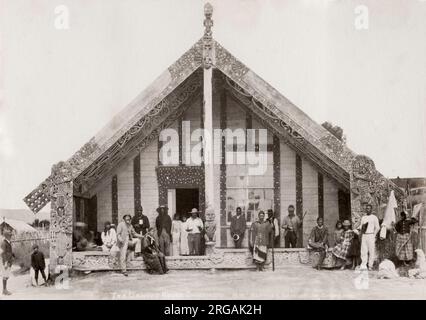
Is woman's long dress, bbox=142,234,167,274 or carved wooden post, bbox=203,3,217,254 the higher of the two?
carved wooden post, bbox=203,3,217,254

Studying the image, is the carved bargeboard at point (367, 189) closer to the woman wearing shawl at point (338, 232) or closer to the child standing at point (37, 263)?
the woman wearing shawl at point (338, 232)

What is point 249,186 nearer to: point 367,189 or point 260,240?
point 260,240

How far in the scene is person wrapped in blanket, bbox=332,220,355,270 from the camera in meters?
13.1

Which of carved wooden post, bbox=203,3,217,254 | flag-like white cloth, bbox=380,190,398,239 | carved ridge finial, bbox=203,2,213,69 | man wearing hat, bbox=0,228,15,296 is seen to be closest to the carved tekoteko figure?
carved wooden post, bbox=203,3,217,254

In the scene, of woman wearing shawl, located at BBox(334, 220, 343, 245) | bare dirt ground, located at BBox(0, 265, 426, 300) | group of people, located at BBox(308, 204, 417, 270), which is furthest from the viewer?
woman wearing shawl, located at BBox(334, 220, 343, 245)

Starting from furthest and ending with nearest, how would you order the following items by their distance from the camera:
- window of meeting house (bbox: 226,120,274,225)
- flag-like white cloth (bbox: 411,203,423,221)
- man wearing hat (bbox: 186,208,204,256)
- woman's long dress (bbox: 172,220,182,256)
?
window of meeting house (bbox: 226,120,274,225), woman's long dress (bbox: 172,220,182,256), man wearing hat (bbox: 186,208,204,256), flag-like white cloth (bbox: 411,203,423,221)

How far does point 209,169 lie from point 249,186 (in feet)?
6.70

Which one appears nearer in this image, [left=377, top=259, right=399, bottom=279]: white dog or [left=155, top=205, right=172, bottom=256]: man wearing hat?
[left=377, top=259, right=399, bottom=279]: white dog

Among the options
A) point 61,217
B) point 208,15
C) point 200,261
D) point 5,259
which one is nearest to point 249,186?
point 200,261

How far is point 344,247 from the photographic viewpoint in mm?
13172

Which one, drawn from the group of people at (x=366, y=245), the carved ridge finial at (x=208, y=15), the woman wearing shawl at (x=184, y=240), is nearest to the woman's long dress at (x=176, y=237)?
the woman wearing shawl at (x=184, y=240)

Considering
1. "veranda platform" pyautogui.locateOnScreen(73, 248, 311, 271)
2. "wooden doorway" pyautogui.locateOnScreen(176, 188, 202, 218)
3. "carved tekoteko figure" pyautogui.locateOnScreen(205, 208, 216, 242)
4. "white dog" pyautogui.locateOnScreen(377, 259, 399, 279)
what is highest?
"wooden doorway" pyautogui.locateOnScreen(176, 188, 202, 218)

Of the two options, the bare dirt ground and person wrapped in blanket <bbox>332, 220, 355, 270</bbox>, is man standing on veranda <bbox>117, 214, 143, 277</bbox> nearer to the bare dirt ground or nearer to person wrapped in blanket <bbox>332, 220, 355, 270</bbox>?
the bare dirt ground

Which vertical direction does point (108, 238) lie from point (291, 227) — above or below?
below
